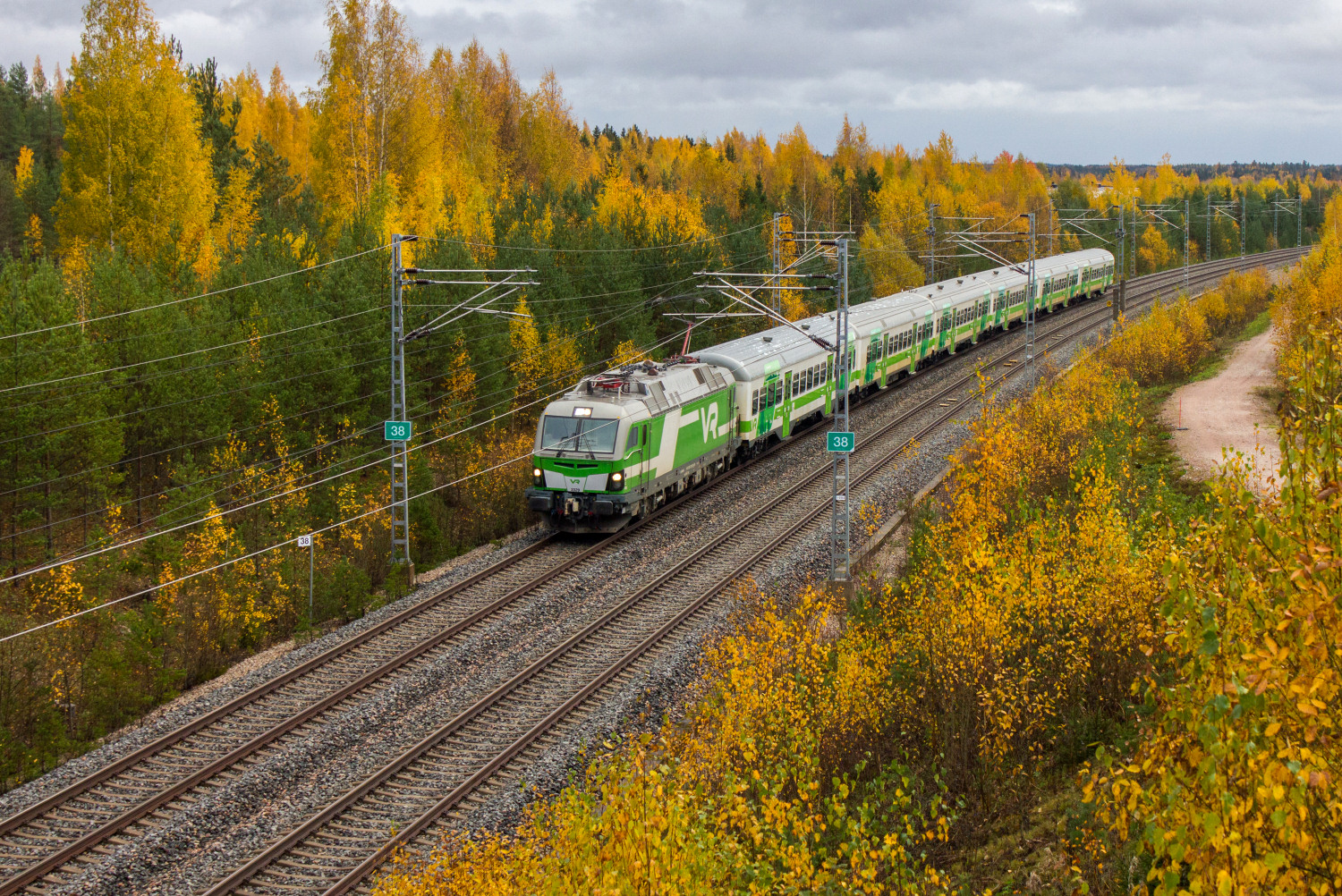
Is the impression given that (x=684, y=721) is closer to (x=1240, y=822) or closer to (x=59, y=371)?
(x=1240, y=822)

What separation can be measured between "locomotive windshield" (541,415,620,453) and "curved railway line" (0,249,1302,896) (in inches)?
94.5

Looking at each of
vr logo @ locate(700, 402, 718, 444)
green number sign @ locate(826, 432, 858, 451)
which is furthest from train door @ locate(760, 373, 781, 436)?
green number sign @ locate(826, 432, 858, 451)

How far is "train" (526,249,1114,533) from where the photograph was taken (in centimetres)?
2567

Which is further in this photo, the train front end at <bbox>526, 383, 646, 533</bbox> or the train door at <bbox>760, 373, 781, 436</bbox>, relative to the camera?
the train door at <bbox>760, 373, 781, 436</bbox>

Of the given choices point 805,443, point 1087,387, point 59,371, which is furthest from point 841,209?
point 59,371

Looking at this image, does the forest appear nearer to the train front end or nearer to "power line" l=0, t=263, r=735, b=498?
"power line" l=0, t=263, r=735, b=498

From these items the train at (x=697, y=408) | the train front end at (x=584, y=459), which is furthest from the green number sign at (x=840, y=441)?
the train front end at (x=584, y=459)

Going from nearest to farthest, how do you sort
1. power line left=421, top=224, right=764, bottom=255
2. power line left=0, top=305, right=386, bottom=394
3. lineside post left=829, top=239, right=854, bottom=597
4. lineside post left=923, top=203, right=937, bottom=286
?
lineside post left=829, top=239, right=854, bottom=597
power line left=0, top=305, right=386, bottom=394
power line left=421, top=224, right=764, bottom=255
lineside post left=923, top=203, right=937, bottom=286

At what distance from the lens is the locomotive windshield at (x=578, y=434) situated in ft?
83.3

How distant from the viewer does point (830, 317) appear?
3866 cm

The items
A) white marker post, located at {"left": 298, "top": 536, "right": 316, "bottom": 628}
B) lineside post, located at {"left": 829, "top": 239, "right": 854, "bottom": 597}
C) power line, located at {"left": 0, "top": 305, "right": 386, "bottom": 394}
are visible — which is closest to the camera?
white marker post, located at {"left": 298, "top": 536, "right": 316, "bottom": 628}

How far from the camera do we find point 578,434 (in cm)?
2581

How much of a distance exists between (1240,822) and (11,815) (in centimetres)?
1450

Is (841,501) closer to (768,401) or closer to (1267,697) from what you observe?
(768,401)
